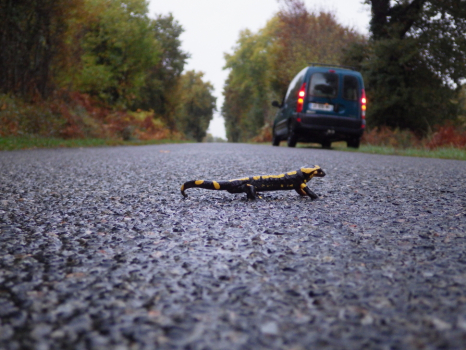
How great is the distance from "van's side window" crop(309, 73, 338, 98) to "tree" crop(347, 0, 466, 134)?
510 centimetres

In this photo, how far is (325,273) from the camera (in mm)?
1594

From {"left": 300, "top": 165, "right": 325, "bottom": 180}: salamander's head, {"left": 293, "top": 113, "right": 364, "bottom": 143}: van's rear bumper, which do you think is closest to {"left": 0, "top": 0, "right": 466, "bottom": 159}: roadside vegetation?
{"left": 293, "top": 113, "right": 364, "bottom": 143}: van's rear bumper

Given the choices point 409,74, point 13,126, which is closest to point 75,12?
point 13,126

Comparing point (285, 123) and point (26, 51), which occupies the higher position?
point (26, 51)

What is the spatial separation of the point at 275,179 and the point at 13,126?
1092 centimetres

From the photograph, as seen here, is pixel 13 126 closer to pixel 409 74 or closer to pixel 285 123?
pixel 285 123

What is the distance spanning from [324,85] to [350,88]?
0.88 meters

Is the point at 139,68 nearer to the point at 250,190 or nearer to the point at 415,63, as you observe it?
the point at 415,63

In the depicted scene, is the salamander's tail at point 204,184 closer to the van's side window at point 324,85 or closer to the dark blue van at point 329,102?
the dark blue van at point 329,102

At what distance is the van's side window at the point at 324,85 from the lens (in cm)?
1300

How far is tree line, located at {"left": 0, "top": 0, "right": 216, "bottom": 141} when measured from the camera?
44.4ft

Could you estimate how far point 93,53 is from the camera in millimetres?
27266

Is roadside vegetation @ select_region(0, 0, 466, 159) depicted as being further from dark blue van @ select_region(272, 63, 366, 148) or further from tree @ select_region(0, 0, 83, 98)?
dark blue van @ select_region(272, 63, 366, 148)

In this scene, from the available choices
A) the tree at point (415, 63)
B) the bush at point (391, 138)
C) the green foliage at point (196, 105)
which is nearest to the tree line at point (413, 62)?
the tree at point (415, 63)
